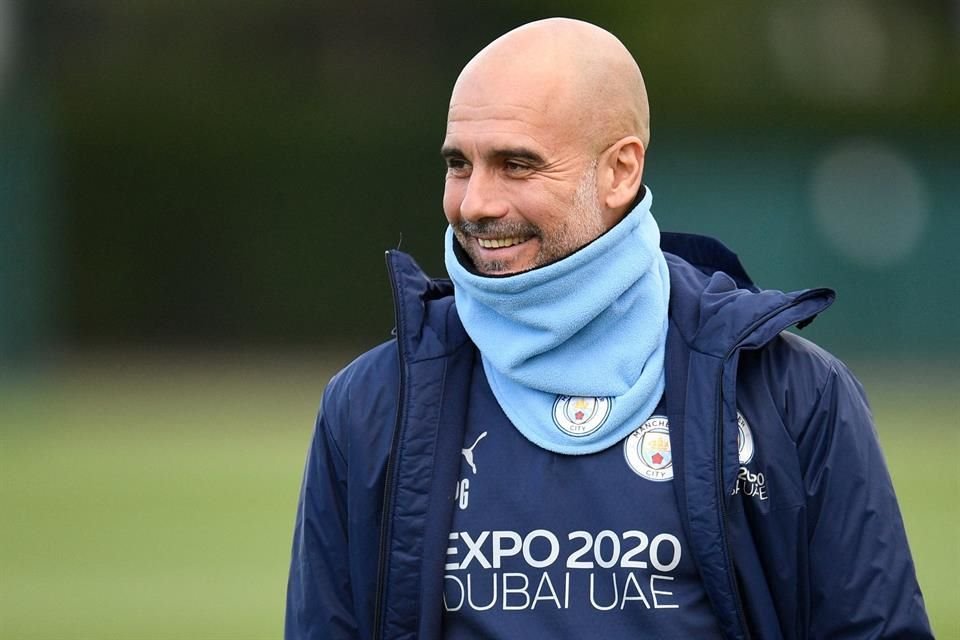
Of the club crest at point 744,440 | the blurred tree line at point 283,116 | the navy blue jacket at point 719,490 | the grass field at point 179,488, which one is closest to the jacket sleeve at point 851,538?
the navy blue jacket at point 719,490

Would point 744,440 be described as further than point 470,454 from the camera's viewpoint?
No

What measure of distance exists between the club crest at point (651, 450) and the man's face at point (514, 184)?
0.38 m

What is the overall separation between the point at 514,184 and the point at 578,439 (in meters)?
0.50

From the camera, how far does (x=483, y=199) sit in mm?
2994

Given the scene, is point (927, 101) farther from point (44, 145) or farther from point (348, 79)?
point (44, 145)

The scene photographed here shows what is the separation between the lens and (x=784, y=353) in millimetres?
3029

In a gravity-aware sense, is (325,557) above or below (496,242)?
below

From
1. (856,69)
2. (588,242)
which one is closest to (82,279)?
(856,69)

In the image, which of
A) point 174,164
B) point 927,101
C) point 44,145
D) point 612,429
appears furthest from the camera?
point 174,164

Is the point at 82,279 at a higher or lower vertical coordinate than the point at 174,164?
lower

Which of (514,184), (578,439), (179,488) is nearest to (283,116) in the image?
(179,488)

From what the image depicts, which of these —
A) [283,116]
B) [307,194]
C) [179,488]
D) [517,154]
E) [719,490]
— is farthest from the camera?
[283,116]

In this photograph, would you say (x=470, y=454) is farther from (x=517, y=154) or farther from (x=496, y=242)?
(x=517, y=154)

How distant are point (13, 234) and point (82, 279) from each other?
3288 millimetres
